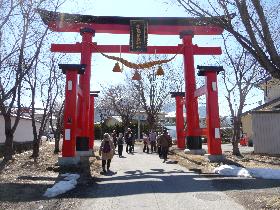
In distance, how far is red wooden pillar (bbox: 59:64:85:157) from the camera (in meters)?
15.6

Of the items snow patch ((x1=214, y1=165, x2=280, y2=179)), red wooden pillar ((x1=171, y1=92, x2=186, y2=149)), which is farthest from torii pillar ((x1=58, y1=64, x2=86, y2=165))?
red wooden pillar ((x1=171, y1=92, x2=186, y2=149))

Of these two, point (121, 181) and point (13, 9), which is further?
point (13, 9)

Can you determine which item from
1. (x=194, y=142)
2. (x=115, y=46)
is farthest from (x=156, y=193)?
(x=115, y=46)

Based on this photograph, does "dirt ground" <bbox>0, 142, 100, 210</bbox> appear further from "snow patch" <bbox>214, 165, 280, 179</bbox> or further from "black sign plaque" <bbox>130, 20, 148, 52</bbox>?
"black sign plaque" <bbox>130, 20, 148, 52</bbox>

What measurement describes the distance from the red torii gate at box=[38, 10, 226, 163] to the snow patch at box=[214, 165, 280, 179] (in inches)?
283

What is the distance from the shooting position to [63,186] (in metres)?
10.7

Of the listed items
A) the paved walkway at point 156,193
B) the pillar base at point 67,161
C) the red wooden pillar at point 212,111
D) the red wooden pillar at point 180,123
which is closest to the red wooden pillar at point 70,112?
the pillar base at point 67,161

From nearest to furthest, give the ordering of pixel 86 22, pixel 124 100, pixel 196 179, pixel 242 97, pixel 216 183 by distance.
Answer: pixel 216 183
pixel 196 179
pixel 86 22
pixel 242 97
pixel 124 100

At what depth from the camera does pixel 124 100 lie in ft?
189

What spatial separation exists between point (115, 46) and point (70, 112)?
19.0 ft

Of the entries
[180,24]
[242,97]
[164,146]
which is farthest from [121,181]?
[242,97]

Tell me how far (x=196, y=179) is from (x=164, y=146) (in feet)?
22.6

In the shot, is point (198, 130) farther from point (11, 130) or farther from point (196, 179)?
point (11, 130)

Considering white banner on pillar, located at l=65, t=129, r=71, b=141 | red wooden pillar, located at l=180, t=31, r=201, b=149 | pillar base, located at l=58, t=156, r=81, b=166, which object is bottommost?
pillar base, located at l=58, t=156, r=81, b=166
